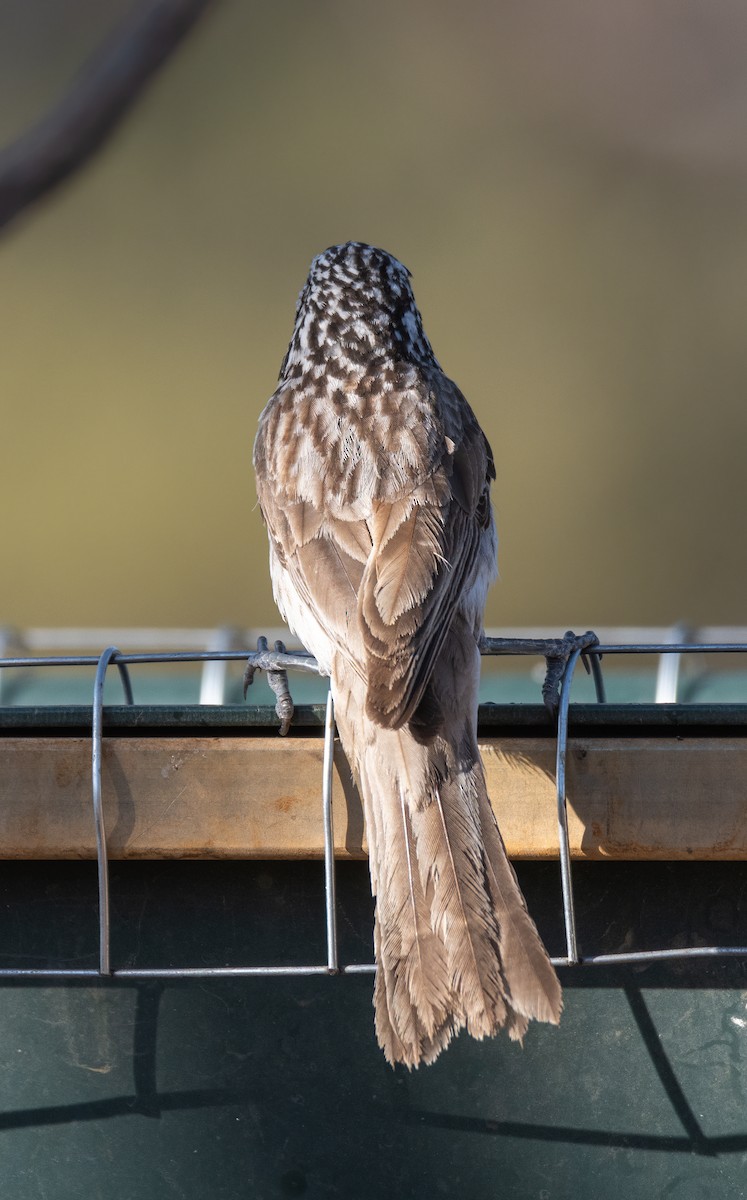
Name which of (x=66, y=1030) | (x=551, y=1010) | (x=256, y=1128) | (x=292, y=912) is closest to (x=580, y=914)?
(x=551, y=1010)

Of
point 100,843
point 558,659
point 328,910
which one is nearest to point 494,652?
point 558,659

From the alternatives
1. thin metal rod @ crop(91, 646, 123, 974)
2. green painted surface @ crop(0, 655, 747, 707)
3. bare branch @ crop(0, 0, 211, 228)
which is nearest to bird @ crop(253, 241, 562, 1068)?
thin metal rod @ crop(91, 646, 123, 974)

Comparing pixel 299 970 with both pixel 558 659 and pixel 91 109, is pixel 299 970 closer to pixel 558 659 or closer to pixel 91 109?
pixel 558 659

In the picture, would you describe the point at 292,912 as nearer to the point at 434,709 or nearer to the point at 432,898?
the point at 432,898

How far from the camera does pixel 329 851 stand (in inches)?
→ 56.1

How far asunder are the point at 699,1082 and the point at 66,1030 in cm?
74

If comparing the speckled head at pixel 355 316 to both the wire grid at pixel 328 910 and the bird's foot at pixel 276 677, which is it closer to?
the bird's foot at pixel 276 677

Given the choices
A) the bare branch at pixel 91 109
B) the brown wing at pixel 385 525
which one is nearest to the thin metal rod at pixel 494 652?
the brown wing at pixel 385 525

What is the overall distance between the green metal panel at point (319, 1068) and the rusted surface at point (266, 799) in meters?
0.07

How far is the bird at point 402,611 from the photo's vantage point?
1.43m

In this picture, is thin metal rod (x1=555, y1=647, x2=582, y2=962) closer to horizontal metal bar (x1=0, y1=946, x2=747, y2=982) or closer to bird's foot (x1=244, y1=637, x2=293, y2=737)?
horizontal metal bar (x1=0, y1=946, x2=747, y2=982)

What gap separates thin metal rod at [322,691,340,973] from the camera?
4.54ft

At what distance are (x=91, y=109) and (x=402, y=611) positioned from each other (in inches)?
75.0

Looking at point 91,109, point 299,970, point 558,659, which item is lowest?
point 299,970
